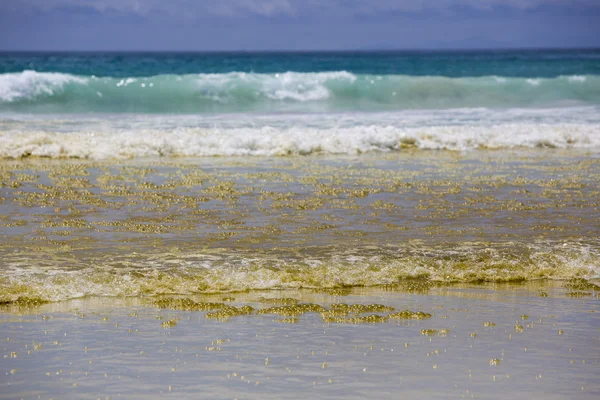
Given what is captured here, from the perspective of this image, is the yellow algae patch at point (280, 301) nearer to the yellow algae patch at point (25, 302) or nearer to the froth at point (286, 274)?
the froth at point (286, 274)

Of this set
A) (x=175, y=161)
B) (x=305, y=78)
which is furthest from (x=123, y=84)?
(x=175, y=161)

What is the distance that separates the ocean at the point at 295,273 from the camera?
166 inches

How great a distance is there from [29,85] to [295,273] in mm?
23243

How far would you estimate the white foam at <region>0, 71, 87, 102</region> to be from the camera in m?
26.2

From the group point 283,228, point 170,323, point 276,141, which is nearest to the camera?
point 170,323

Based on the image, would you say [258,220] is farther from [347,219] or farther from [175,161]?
[175,161]

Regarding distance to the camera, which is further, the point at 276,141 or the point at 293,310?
the point at 276,141

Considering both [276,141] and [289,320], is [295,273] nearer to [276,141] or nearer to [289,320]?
[289,320]

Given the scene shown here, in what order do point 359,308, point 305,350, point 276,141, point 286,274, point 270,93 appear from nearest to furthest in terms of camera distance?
point 305,350 < point 359,308 < point 286,274 < point 276,141 < point 270,93

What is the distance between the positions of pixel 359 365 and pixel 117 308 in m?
1.84

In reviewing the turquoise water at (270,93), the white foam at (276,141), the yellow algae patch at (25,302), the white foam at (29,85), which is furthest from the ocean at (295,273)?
the white foam at (29,85)

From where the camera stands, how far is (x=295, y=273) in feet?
19.8

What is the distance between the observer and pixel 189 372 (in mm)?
4188

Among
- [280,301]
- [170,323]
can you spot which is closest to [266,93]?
[280,301]
